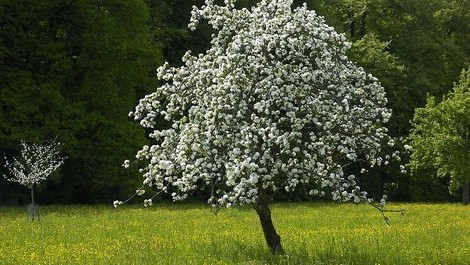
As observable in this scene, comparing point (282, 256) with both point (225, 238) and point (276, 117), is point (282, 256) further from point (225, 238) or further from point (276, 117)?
point (225, 238)

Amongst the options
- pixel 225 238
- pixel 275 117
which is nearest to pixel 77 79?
pixel 225 238

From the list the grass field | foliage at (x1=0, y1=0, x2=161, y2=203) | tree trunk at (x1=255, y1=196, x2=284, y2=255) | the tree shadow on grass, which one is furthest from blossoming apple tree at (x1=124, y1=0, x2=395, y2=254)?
foliage at (x1=0, y1=0, x2=161, y2=203)

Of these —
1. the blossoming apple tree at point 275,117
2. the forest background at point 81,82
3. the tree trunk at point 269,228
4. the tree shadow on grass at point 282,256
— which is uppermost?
the forest background at point 81,82

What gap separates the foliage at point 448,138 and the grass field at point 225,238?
10.8 metres

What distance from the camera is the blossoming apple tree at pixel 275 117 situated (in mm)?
12812

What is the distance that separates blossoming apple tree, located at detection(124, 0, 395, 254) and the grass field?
6.09 feet

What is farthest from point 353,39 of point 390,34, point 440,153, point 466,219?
point 466,219

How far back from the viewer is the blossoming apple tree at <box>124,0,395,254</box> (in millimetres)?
12812

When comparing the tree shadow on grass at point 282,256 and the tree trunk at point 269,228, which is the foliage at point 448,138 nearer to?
the tree shadow on grass at point 282,256

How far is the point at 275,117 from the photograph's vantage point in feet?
42.9

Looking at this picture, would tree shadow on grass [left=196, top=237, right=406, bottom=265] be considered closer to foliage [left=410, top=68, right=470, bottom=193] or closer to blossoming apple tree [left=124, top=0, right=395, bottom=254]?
blossoming apple tree [left=124, top=0, right=395, bottom=254]

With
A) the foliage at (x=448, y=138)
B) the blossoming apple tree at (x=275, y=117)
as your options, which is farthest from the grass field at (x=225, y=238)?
the foliage at (x=448, y=138)

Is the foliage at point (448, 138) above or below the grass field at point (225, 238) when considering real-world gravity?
above

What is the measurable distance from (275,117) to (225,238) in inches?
261
